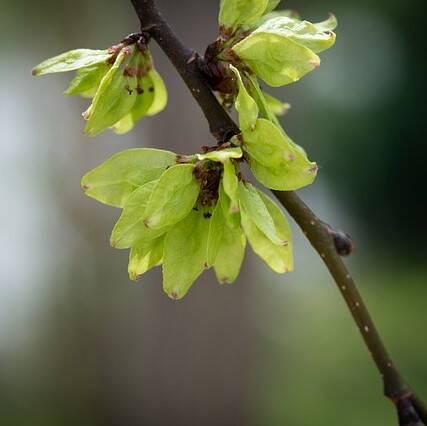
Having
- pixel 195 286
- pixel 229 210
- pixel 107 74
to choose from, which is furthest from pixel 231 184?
pixel 195 286

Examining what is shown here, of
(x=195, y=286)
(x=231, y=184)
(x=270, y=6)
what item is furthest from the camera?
(x=195, y=286)

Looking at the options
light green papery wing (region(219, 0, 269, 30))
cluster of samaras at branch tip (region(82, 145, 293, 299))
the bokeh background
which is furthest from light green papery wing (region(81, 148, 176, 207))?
the bokeh background

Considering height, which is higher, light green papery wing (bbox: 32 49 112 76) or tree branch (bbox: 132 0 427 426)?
light green papery wing (bbox: 32 49 112 76)

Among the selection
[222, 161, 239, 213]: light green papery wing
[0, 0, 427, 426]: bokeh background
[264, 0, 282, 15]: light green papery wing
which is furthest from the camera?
[0, 0, 427, 426]: bokeh background

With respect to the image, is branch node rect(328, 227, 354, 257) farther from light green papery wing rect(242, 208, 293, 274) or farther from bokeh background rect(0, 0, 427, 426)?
bokeh background rect(0, 0, 427, 426)

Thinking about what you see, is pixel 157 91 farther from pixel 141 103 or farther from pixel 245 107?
pixel 245 107

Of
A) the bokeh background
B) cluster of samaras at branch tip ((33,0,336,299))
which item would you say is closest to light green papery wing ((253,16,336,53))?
cluster of samaras at branch tip ((33,0,336,299))

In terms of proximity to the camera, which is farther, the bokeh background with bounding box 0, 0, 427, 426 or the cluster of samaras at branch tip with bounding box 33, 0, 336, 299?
the bokeh background with bounding box 0, 0, 427, 426

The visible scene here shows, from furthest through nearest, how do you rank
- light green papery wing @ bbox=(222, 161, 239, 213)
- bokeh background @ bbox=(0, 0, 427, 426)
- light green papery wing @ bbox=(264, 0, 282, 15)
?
bokeh background @ bbox=(0, 0, 427, 426) → light green papery wing @ bbox=(264, 0, 282, 15) → light green papery wing @ bbox=(222, 161, 239, 213)

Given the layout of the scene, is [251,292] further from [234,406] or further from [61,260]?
[61,260]
